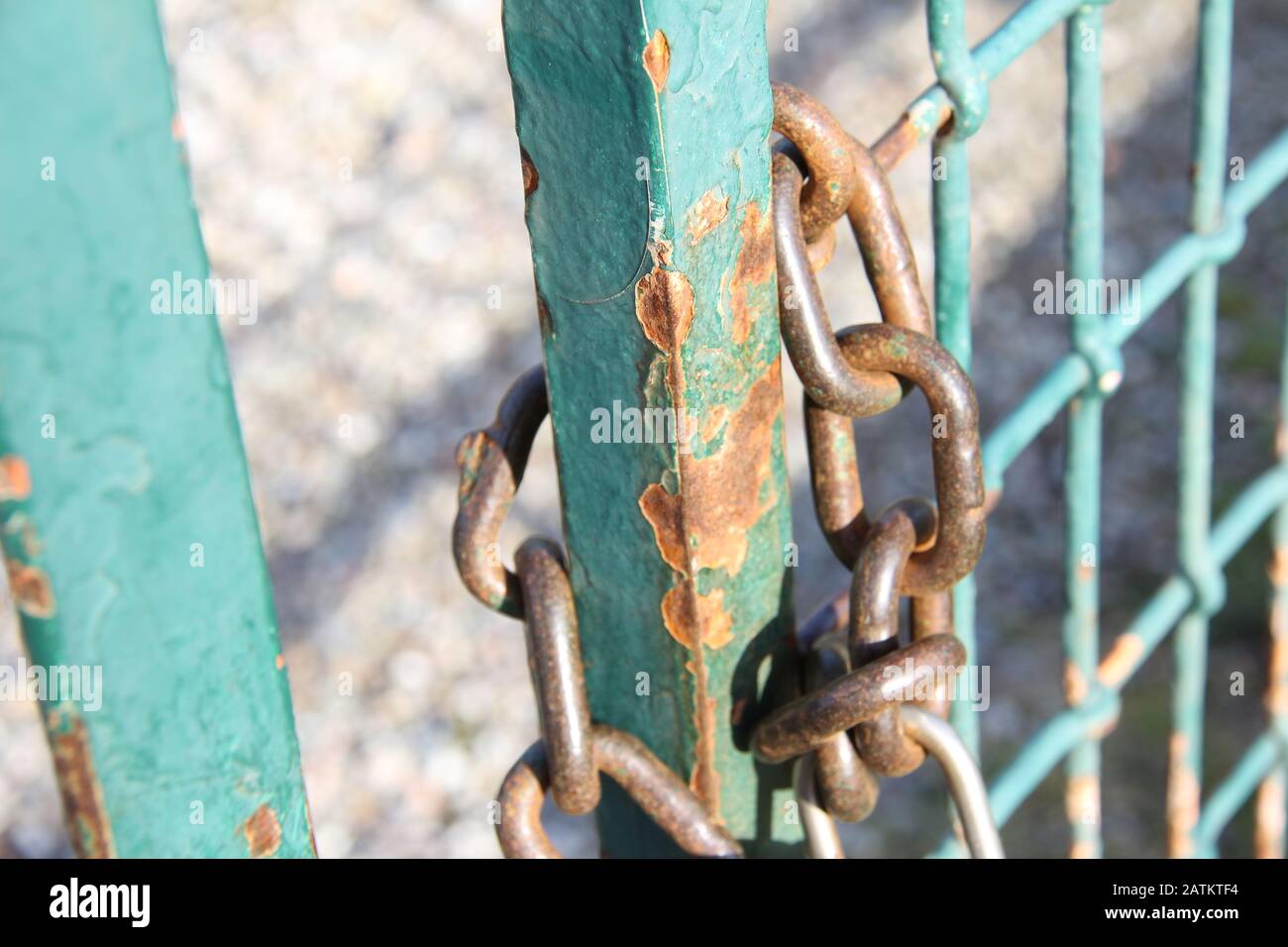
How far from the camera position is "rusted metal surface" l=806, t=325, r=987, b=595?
2.29ft

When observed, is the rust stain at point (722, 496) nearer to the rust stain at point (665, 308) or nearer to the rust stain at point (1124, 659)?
the rust stain at point (665, 308)

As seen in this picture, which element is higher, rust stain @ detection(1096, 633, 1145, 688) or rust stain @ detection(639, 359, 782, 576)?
rust stain @ detection(639, 359, 782, 576)

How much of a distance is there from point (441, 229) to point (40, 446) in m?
3.24

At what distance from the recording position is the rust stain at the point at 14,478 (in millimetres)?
487

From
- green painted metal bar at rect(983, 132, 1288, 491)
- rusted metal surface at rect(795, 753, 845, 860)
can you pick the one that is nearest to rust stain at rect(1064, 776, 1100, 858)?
green painted metal bar at rect(983, 132, 1288, 491)

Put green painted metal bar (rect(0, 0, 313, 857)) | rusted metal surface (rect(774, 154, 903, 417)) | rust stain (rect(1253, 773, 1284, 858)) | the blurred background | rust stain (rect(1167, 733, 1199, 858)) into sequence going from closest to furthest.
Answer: green painted metal bar (rect(0, 0, 313, 857))
rusted metal surface (rect(774, 154, 903, 417))
rust stain (rect(1167, 733, 1199, 858))
rust stain (rect(1253, 773, 1284, 858))
the blurred background

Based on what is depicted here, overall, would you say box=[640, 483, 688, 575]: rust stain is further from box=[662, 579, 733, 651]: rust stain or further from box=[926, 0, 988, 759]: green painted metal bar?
box=[926, 0, 988, 759]: green painted metal bar

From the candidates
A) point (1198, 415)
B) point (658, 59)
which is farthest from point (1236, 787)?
point (658, 59)

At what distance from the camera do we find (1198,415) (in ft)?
3.87

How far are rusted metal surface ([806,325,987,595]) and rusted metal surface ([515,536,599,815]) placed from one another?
160 mm

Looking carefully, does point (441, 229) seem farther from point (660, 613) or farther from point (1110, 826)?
point (660, 613)

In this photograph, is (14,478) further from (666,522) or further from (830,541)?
(830,541)

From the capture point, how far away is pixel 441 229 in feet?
12.0

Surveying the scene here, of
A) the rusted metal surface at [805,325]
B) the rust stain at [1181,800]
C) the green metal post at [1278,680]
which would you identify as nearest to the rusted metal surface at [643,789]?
the rusted metal surface at [805,325]
